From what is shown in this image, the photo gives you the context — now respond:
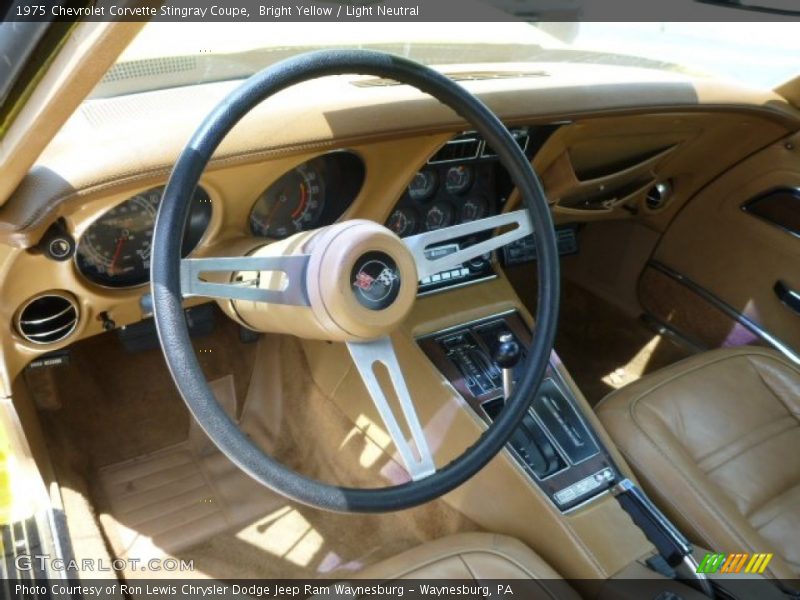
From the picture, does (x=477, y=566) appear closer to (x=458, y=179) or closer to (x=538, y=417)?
(x=538, y=417)

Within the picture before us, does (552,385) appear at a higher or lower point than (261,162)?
lower

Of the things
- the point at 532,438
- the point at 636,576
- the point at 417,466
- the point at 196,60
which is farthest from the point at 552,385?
the point at 196,60

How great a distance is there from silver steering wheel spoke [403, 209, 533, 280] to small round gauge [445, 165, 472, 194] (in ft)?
1.75

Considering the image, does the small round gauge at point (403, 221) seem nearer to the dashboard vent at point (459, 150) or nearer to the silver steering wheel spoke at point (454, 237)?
the dashboard vent at point (459, 150)

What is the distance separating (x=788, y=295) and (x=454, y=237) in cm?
151

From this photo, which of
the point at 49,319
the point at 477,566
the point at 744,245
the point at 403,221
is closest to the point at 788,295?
the point at 744,245

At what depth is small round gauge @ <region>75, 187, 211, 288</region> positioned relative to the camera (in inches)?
56.0

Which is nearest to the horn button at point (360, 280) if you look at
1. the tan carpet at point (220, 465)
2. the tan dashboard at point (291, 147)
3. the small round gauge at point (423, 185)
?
the tan dashboard at point (291, 147)

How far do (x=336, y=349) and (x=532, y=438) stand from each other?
581mm

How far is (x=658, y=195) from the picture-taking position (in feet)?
8.48

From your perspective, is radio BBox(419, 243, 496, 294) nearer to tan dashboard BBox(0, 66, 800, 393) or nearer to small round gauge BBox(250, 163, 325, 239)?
tan dashboard BBox(0, 66, 800, 393)

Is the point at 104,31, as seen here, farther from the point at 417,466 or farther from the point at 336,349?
the point at 336,349

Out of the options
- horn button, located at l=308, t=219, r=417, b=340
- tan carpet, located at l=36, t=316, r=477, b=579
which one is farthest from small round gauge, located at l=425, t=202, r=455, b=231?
horn button, located at l=308, t=219, r=417, b=340

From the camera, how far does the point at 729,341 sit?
255cm
